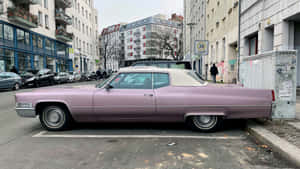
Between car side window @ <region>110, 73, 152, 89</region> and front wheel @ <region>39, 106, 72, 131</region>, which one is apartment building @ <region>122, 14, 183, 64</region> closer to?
car side window @ <region>110, 73, 152, 89</region>

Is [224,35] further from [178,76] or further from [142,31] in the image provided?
[142,31]

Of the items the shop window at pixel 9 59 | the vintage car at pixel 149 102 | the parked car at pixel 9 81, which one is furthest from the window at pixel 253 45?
the shop window at pixel 9 59

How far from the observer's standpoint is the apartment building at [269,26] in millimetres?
10227

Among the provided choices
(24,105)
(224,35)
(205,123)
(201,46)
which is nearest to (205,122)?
(205,123)

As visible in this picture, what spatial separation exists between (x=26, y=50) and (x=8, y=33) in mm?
3667

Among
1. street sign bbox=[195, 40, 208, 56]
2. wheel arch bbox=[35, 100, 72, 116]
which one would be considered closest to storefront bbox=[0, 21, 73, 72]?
street sign bbox=[195, 40, 208, 56]

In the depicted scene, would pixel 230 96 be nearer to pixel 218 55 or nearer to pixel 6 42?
pixel 218 55

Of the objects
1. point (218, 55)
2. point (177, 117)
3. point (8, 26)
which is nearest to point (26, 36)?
point (8, 26)

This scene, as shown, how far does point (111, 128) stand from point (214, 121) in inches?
90.8

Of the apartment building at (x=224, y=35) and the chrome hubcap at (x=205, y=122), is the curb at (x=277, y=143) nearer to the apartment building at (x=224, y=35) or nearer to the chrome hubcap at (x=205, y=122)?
the chrome hubcap at (x=205, y=122)

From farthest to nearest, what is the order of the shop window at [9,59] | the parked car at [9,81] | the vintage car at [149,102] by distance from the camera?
1. the shop window at [9,59]
2. the parked car at [9,81]
3. the vintage car at [149,102]

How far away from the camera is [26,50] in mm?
27234

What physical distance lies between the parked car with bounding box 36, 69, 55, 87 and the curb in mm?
20104

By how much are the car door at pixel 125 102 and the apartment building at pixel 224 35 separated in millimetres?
14496
